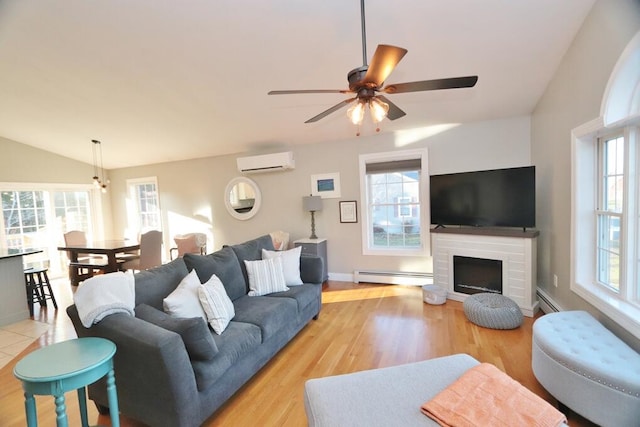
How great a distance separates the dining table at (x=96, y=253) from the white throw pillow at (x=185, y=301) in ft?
10.5

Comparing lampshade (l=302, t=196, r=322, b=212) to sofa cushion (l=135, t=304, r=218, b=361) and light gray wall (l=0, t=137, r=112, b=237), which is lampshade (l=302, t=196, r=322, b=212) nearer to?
sofa cushion (l=135, t=304, r=218, b=361)

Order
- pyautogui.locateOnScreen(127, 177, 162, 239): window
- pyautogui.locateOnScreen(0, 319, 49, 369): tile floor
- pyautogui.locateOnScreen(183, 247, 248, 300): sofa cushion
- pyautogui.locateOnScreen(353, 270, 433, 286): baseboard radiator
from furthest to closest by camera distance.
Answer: pyautogui.locateOnScreen(127, 177, 162, 239): window
pyautogui.locateOnScreen(353, 270, 433, 286): baseboard radiator
pyautogui.locateOnScreen(0, 319, 49, 369): tile floor
pyautogui.locateOnScreen(183, 247, 248, 300): sofa cushion

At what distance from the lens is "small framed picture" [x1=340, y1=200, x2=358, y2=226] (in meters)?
4.74

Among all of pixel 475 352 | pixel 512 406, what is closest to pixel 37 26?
pixel 512 406

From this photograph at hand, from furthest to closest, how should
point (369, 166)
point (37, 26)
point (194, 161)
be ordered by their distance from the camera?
point (194, 161)
point (369, 166)
point (37, 26)

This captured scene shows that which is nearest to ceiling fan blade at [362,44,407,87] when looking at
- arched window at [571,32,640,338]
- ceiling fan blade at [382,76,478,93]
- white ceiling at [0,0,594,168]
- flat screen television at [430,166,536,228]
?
ceiling fan blade at [382,76,478,93]

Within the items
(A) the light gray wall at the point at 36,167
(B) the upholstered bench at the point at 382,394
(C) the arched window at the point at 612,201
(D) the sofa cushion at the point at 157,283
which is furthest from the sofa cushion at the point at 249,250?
(A) the light gray wall at the point at 36,167

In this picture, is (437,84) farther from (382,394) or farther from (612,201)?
(612,201)

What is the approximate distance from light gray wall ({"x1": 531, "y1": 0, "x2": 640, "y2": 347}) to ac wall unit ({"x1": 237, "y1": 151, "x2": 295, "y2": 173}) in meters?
3.40

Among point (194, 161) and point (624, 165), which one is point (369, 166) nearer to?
point (624, 165)

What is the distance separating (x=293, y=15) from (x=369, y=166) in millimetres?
2643

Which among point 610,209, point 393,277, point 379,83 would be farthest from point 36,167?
point 610,209

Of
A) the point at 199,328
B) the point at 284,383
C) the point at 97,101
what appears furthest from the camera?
the point at 97,101

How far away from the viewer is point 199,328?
5.77ft
